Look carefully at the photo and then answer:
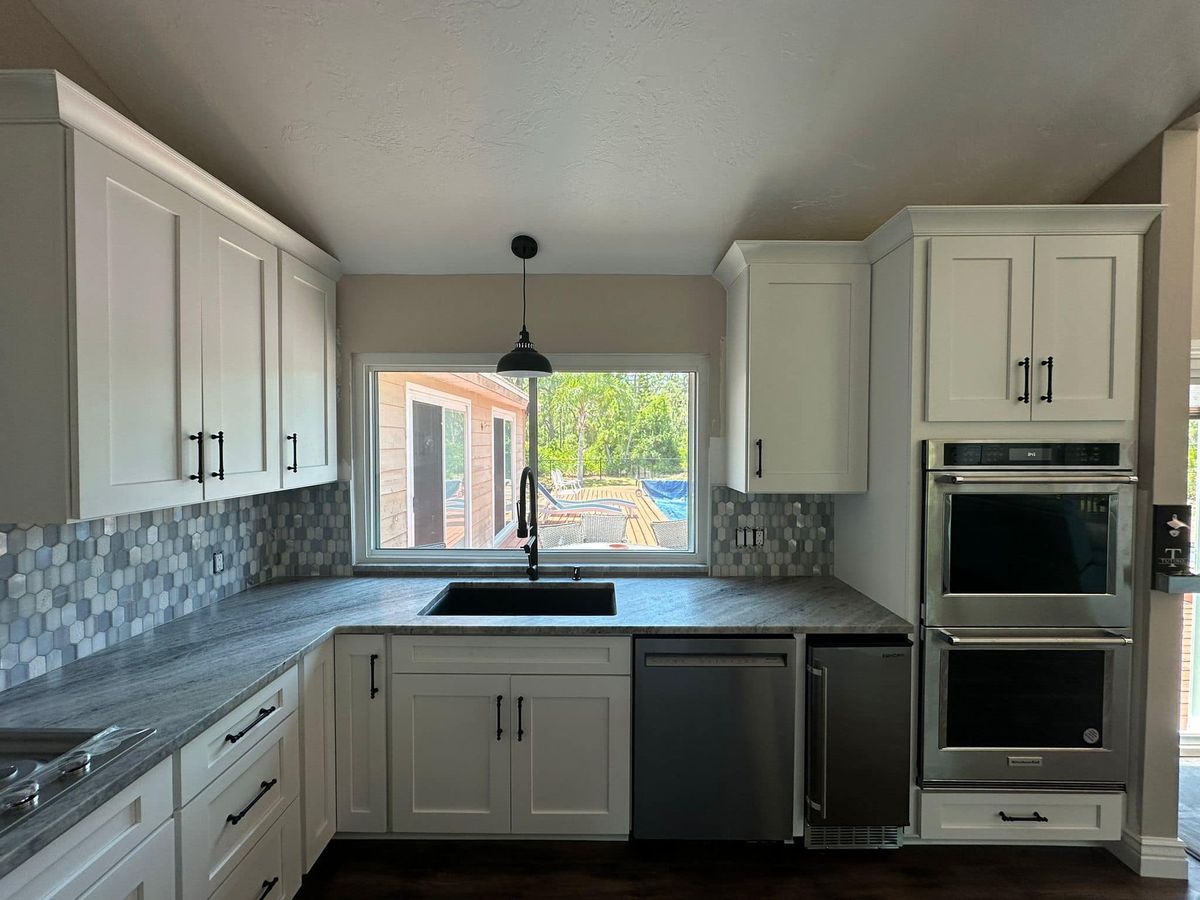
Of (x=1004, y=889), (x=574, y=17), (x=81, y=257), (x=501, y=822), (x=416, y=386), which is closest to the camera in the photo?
(x=81, y=257)

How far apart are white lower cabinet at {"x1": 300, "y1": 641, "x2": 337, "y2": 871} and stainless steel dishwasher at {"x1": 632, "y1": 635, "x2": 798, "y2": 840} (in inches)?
43.8

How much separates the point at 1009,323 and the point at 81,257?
8.99 ft

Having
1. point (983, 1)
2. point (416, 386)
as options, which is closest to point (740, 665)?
point (416, 386)

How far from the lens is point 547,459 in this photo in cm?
304

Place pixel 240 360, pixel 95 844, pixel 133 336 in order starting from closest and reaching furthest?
pixel 95 844
pixel 133 336
pixel 240 360

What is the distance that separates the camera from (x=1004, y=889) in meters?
2.06

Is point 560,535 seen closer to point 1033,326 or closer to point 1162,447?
point 1033,326

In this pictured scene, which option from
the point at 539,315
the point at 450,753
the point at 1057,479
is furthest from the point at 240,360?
the point at 1057,479

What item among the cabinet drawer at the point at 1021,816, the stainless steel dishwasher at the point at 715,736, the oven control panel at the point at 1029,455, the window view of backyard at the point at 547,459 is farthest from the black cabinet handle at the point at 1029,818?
the window view of backyard at the point at 547,459

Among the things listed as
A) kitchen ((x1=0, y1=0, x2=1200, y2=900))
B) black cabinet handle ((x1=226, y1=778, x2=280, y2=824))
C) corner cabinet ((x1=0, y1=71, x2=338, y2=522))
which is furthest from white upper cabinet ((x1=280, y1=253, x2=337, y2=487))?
black cabinet handle ((x1=226, y1=778, x2=280, y2=824))

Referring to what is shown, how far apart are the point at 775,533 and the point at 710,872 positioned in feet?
4.64

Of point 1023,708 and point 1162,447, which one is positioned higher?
point 1162,447

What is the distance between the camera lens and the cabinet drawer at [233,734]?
1.40m

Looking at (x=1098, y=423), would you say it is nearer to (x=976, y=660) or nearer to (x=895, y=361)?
(x=895, y=361)
